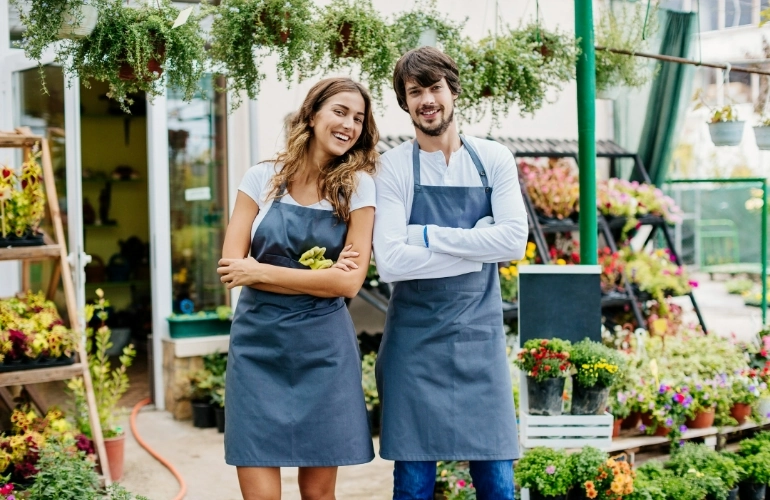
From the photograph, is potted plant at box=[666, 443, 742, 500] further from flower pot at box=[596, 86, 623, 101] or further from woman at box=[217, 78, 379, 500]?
flower pot at box=[596, 86, 623, 101]

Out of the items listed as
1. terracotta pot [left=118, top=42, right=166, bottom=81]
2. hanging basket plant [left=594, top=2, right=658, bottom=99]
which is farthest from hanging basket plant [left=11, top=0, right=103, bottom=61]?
hanging basket plant [left=594, top=2, right=658, bottom=99]

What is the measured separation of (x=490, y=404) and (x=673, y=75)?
5.01m

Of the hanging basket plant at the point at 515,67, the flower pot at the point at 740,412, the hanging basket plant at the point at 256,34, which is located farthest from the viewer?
the flower pot at the point at 740,412

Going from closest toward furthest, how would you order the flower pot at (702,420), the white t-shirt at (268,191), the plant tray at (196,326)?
the white t-shirt at (268,191)
the flower pot at (702,420)
the plant tray at (196,326)

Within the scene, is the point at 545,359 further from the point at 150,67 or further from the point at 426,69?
the point at 150,67

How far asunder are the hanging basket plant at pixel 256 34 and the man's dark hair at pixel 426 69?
2.01 ft

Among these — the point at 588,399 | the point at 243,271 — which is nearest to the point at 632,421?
the point at 588,399

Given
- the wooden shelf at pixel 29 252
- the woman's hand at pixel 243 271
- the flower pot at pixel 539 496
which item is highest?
the wooden shelf at pixel 29 252

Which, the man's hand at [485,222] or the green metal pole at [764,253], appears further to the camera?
the green metal pole at [764,253]

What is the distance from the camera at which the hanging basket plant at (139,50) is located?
9.84 ft

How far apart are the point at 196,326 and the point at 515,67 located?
290 cm

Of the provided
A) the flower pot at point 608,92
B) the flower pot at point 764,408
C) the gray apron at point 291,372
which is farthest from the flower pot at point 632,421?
the gray apron at point 291,372

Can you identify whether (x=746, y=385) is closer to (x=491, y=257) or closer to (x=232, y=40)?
(x=491, y=257)

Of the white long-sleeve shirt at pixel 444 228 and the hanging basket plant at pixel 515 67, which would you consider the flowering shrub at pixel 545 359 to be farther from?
the hanging basket plant at pixel 515 67
